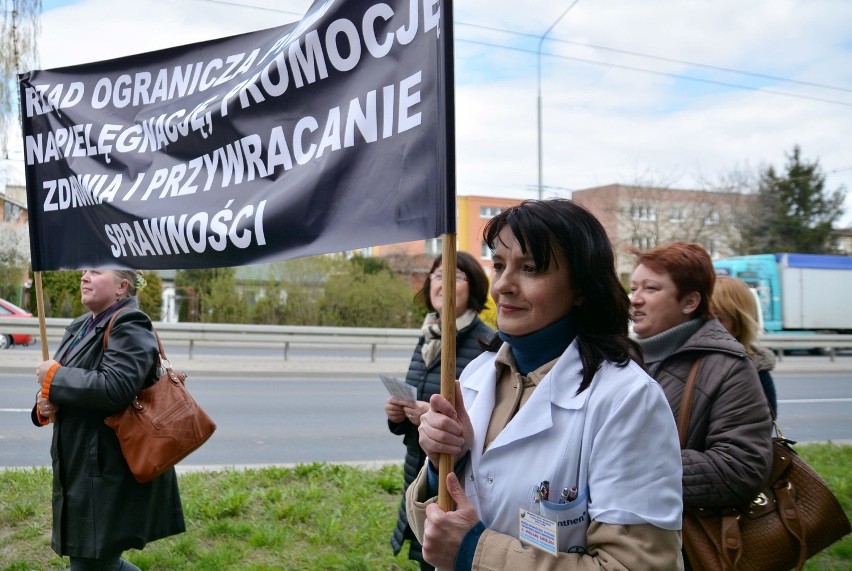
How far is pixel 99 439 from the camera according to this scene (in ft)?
11.4

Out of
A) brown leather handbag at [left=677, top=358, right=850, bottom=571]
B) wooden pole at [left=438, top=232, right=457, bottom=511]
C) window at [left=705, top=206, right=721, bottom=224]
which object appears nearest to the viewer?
wooden pole at [left=438, top=232, right=457, bottom=511]

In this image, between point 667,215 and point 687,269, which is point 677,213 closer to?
point 667,215

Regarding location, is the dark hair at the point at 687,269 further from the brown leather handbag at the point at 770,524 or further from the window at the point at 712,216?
the window at the point at 712,216

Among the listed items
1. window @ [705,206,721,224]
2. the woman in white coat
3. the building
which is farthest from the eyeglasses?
Answer: window @ [705,206,721,224]

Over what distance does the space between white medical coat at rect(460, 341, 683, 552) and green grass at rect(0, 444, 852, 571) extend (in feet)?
9.57

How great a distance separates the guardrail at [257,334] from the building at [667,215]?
2098 cm

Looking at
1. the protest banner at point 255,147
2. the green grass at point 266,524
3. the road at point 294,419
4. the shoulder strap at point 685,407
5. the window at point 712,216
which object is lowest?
the road at point 294,419

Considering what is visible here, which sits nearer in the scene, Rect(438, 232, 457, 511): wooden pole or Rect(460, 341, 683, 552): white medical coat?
Rect(460, 341, 683, 552): white medical coat

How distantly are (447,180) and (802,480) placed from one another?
1.90 m

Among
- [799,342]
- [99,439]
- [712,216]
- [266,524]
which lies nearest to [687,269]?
[99,439]

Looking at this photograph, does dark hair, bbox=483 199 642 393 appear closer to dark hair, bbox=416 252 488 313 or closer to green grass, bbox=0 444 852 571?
dark hair, bbox=416 252 488 313

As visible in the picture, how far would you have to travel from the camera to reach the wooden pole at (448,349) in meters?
1.88

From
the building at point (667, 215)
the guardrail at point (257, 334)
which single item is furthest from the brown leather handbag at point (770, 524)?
the building at point (667, 215)

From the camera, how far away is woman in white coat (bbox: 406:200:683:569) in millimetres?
1693
